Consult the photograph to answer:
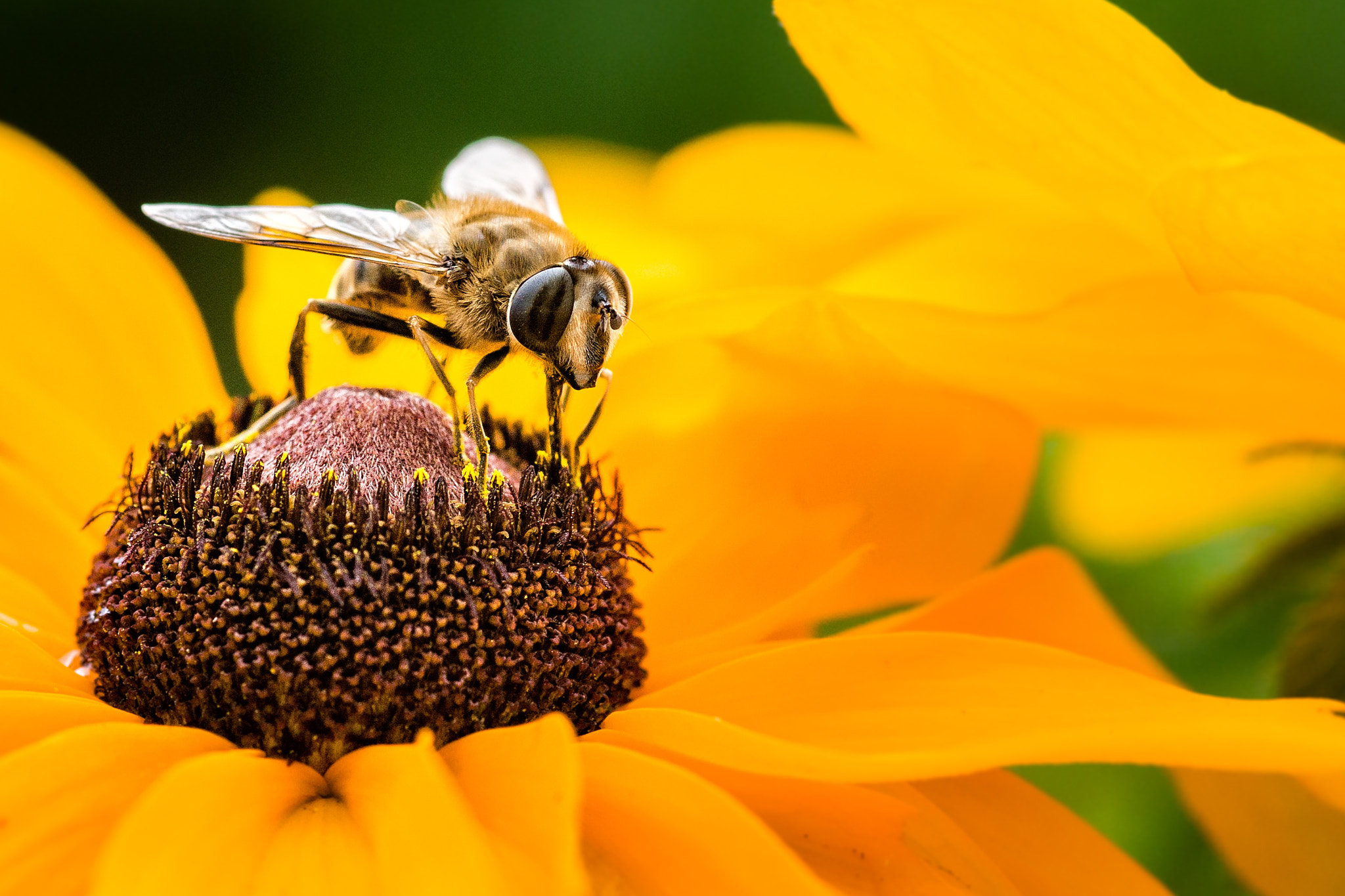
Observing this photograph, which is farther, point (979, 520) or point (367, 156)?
point (367, 156)

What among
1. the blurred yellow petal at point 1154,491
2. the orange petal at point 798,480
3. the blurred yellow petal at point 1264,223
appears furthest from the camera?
the blurred yellow petal at point 1154,491

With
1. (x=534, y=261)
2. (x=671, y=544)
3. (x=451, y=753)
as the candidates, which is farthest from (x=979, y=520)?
(x=451, y=753)

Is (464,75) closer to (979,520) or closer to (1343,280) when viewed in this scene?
(979,520)

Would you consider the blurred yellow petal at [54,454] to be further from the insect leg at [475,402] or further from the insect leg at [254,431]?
the insect leg at [475,402]

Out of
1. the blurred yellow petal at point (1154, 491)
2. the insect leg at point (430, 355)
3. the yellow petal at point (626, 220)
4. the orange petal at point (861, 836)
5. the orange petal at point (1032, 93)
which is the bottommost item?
the blurred yellow petal at point (1154, 491)

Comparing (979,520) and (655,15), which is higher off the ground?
(655,15)

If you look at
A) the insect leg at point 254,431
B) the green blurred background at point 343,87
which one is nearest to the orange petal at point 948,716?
the insect leg at point 254,431
